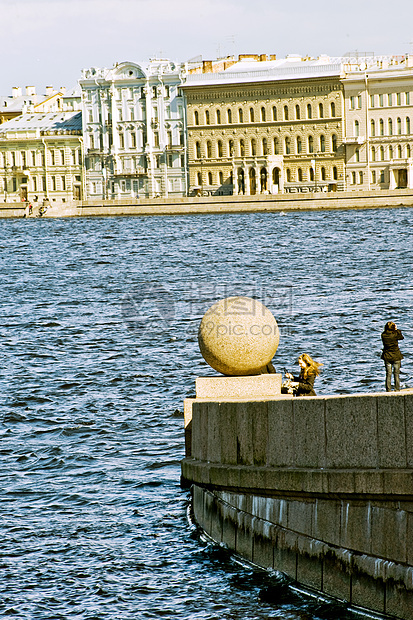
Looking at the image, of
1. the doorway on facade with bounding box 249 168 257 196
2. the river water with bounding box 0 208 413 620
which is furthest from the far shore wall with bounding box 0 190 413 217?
the river water with bounding box 0 208 413 620

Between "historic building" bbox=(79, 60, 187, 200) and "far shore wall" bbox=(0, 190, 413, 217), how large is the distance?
29.4 feet

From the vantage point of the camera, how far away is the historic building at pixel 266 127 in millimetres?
92000

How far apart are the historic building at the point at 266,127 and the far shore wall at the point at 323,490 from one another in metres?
82.7

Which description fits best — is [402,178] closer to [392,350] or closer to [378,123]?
[378,123]

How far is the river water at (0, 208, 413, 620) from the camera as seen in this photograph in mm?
8742

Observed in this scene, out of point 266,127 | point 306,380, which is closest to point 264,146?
point 266,127

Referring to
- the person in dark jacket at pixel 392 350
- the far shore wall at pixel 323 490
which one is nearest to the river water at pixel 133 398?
the far shore wall at pixel 323 490

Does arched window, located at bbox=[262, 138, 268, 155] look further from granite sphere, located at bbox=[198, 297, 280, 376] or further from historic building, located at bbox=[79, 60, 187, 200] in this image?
granite sphere, located at bbox=[198, 297, 280, 376]

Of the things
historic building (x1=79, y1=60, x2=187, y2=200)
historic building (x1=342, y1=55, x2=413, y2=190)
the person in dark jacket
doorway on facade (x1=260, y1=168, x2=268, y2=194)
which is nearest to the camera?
the person in dark jacket

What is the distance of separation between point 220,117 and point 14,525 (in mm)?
88238

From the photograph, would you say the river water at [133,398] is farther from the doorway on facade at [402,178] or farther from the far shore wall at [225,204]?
the doorway on facade at [402,178]

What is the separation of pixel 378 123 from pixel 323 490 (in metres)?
85.6

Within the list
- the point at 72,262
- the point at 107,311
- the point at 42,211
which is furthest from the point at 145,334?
the point at 42,211

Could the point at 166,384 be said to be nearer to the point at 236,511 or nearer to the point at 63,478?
the point at 63,478
